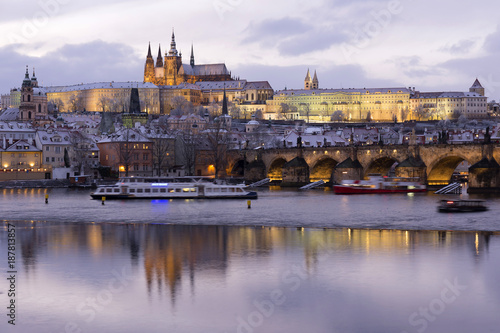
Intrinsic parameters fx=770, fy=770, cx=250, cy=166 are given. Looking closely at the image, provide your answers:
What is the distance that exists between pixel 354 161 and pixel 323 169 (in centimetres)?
993

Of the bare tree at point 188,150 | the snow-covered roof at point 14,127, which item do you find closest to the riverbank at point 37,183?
the bare tree at point 188,150

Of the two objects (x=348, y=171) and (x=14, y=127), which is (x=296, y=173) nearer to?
(x=348, y=171)

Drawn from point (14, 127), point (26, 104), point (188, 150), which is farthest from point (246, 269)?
point (26, 104)

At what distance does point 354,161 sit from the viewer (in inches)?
3113

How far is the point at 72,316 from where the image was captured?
55.9ft

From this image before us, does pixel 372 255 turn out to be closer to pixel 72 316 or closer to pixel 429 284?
pixel 429 284

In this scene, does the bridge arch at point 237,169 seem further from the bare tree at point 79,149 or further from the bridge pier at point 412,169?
the bridge pier at point 412,169

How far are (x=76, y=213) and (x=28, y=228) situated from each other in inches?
363

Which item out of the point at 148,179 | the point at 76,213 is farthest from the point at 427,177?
the point at 76,213

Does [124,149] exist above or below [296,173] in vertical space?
above

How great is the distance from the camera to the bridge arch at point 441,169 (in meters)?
72.4

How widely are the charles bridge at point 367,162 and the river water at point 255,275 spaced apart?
30.3 metres

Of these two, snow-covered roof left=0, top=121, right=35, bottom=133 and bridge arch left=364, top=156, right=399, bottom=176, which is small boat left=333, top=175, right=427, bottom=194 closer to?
bridge arch left=364, top=156, right=399, bottom=176

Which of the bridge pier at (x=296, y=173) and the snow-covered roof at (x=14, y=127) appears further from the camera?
the snow-covered roof at (x=14, y=127)
